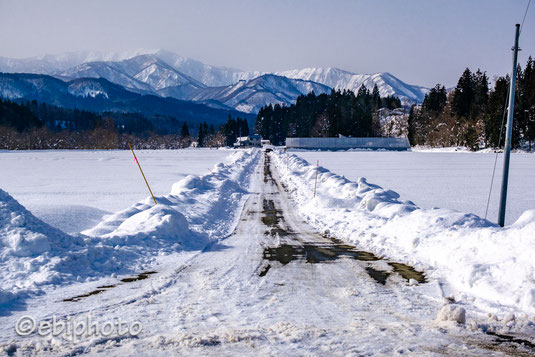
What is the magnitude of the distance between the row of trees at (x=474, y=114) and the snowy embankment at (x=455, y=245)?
59.9m

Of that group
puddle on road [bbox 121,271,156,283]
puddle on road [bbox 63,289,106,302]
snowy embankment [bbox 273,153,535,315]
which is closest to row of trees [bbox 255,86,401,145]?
snowy embankment [bbox 273,153,535,315]

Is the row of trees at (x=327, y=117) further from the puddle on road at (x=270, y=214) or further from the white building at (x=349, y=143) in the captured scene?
the puddle on road at (x=270, y=214)

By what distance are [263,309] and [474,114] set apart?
4114 inches

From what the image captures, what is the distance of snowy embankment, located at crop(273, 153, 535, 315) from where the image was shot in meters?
5.88

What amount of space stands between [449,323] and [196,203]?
1161 centimetres

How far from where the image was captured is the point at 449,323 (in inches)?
193

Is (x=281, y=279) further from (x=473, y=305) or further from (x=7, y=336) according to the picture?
(x=7, y=336)

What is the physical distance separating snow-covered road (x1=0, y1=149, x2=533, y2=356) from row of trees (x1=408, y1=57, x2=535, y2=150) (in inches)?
2565

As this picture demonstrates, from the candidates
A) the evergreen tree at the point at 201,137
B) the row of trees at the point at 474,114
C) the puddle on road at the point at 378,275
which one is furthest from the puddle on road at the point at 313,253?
the evergreen tree at the point at 201,137

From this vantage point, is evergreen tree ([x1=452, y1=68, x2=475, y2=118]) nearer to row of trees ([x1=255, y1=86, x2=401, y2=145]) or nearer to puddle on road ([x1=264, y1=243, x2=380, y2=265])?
row of trees ([x1=255, y1=86, x2=401, y2=145])

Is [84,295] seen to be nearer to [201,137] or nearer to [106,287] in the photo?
A: [106,287]

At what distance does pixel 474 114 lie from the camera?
3784 inches

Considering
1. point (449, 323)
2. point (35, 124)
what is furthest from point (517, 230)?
point (35, 124)

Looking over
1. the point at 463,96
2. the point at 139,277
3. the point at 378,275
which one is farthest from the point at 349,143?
the point at 139,277
